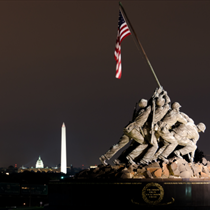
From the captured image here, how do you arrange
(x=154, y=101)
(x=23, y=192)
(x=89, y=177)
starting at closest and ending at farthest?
(x=89, y=177)
(x=154, y=101)
(x=23, y=192)

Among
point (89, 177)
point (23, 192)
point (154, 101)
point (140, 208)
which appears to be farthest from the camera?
point (23, 192)

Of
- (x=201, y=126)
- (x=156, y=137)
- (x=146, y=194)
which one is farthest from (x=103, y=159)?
(x=201, y=126)

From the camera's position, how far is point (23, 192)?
33781 millimetres

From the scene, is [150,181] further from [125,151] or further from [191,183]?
[125,151]

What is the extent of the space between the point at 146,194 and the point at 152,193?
0.83ft

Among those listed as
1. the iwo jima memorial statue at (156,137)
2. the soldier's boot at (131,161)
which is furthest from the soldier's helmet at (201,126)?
the soldier's boot at (131,161)

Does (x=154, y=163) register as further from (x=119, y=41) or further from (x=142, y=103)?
(x=119, y=41)

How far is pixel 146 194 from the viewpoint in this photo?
17.2 meters

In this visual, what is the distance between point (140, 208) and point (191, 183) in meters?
2.36

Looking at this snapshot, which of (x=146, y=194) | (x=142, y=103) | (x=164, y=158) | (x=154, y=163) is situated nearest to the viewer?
(x=146, y=194)

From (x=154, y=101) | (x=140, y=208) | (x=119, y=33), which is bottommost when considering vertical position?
(x=140, y=208)

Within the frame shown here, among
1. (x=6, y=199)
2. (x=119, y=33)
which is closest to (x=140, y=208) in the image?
(x=119, y=33)

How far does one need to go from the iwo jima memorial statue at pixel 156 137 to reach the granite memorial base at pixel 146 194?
1.19m

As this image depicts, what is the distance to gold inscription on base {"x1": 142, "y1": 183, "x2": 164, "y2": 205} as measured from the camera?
56.3ft
